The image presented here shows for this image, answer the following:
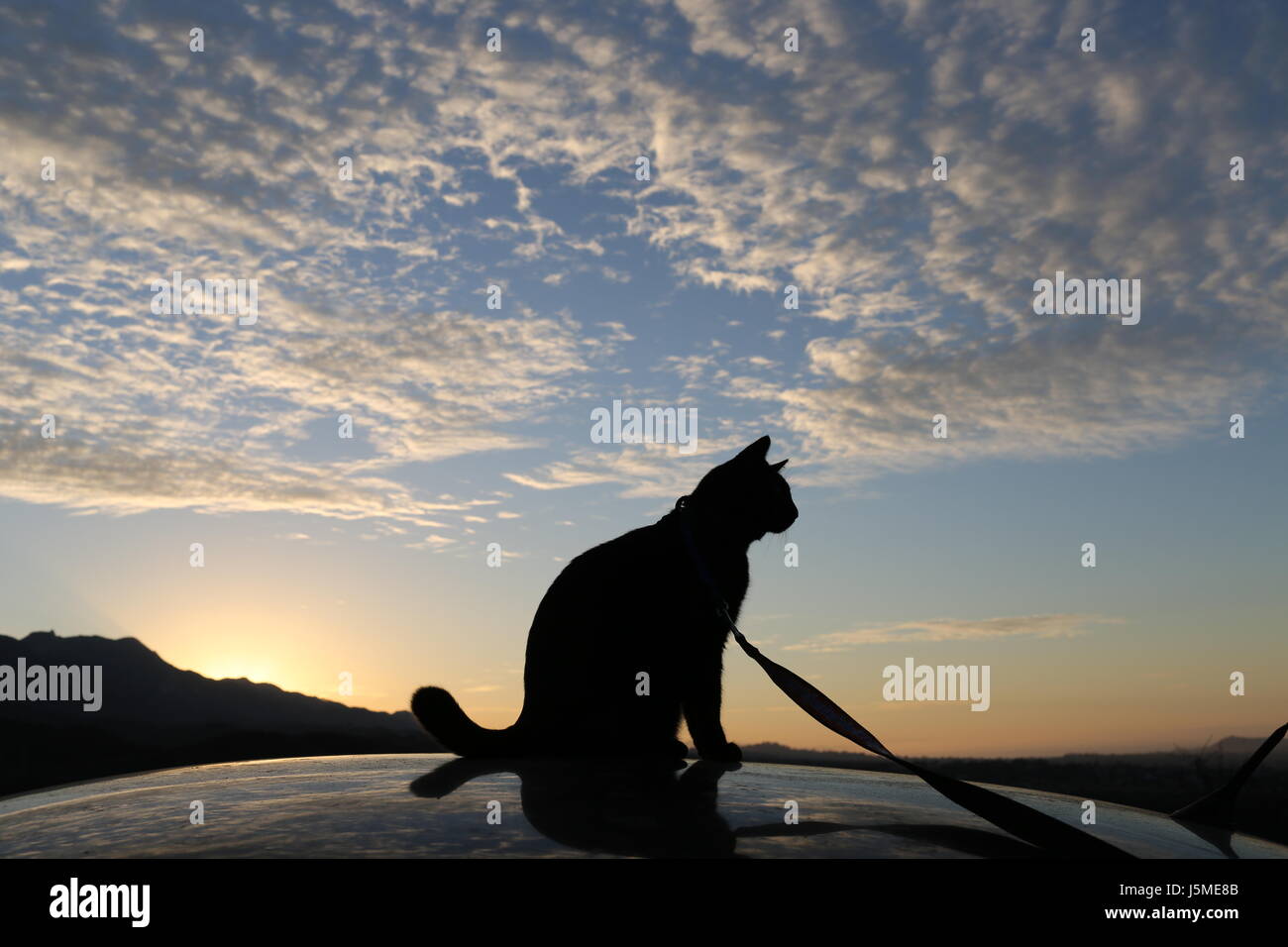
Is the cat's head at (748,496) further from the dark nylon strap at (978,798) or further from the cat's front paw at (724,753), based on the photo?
the dark nylon strap at (978,798)

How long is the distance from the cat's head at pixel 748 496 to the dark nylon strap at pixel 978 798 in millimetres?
3194

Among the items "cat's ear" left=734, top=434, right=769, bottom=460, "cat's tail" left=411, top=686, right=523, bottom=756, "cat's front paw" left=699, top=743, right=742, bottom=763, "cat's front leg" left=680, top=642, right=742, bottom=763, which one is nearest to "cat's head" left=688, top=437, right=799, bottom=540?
"cat's ear" left=734, top=434, right=769, bottom=460

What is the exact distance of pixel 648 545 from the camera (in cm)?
618

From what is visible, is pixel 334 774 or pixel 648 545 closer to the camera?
pixel 334 774

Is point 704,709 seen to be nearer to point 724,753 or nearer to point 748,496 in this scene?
point 724,753

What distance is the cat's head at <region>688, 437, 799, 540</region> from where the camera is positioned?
7.01 m

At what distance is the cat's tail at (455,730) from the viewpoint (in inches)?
211

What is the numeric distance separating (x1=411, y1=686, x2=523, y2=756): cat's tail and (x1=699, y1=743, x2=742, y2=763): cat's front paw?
1.38 meters

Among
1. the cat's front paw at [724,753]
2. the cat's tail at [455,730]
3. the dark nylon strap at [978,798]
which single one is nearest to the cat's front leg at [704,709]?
the cat's front paw at [724,753]

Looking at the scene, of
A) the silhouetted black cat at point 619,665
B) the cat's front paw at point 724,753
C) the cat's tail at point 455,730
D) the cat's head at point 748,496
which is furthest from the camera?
the cat's head at point 748,496
